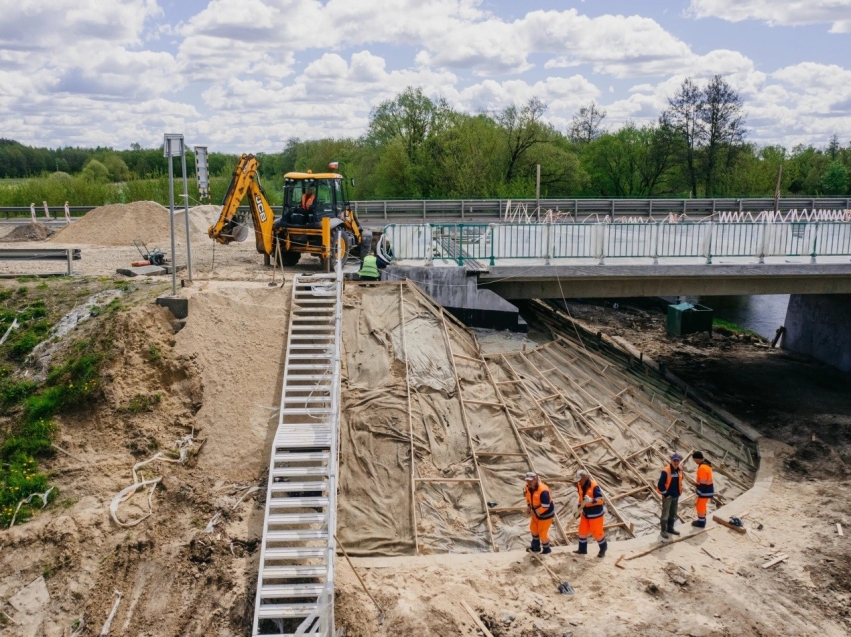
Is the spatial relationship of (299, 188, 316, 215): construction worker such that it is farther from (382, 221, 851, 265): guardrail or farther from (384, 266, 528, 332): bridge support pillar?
(384, 266, 528, 332): bridge support pillar

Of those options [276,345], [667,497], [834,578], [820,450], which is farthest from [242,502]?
A: [820,450]

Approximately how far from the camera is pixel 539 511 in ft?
40.1

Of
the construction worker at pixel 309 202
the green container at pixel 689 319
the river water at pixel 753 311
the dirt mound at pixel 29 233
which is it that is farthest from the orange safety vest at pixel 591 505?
the dirt mound at pixel 29 233

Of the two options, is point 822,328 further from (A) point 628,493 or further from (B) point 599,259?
(A) point 628,493

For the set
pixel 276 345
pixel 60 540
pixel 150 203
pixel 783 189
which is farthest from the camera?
pixel 783 189

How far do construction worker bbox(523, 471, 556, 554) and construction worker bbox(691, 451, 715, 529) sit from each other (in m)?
3.25

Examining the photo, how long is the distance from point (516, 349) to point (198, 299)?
7.67 metres

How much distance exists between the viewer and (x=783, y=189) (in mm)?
63906

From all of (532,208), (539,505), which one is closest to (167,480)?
(539,505)

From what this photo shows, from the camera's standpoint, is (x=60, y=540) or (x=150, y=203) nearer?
(x=60, y=540)

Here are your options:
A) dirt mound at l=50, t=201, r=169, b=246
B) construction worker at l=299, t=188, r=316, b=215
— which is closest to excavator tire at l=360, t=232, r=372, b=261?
construction worker at l=299, t=188, r=316, b=215

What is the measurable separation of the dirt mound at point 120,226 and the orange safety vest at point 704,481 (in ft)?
74.3

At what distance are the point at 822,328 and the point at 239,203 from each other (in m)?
20.0

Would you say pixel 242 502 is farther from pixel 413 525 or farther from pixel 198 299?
pixel 198 299
